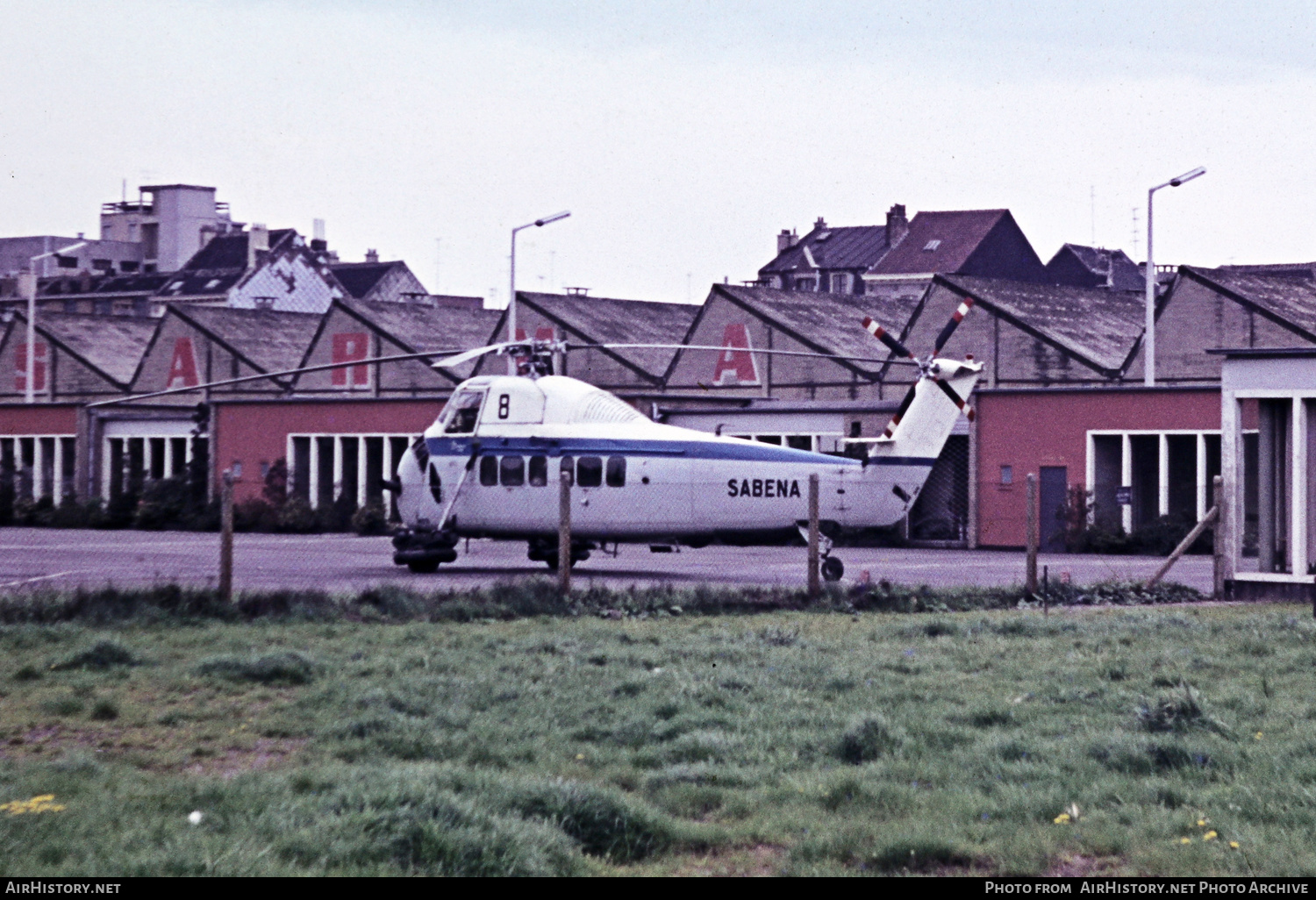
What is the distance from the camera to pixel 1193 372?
44.0 meters

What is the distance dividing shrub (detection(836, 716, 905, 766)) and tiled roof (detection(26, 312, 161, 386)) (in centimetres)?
5693

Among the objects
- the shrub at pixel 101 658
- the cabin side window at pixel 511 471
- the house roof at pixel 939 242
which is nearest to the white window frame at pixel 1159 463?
the cabin side window at pixel 511 471

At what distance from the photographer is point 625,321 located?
58281 millimetres

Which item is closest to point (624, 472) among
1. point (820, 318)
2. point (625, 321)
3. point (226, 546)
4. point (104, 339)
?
point (226, 546)

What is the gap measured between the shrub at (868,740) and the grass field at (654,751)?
18mm

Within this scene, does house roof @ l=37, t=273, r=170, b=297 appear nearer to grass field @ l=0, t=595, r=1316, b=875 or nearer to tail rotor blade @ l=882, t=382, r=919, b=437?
tail rotor blade @ l=882, t=382, r=919, b=437

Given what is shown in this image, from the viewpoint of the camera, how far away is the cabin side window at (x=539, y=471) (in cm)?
2658

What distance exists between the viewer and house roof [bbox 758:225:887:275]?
101875 millimetres

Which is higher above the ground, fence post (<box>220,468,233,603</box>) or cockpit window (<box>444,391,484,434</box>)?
cockpit window (<box>444,391,484,434</box>)

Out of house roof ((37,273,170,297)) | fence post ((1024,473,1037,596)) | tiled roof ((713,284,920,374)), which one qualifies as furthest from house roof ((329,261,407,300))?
fence post ((1024,473,1037,596))

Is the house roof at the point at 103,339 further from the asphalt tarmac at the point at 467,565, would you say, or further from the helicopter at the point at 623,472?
the helicopter at the point at 623,472

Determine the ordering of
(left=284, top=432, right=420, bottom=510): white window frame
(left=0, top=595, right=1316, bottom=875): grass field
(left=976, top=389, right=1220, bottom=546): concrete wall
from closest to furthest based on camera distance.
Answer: (left=0, top=595, right=1316, bottom=875): grass field < (left=976, top=389, right=1220, bottom=546): concrete wall < (left=284, top=432, right=420, bottom=510): white window frame

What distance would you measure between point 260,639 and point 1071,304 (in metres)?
40.7

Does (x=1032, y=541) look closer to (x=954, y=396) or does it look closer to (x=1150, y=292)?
(x=954, y=396)
